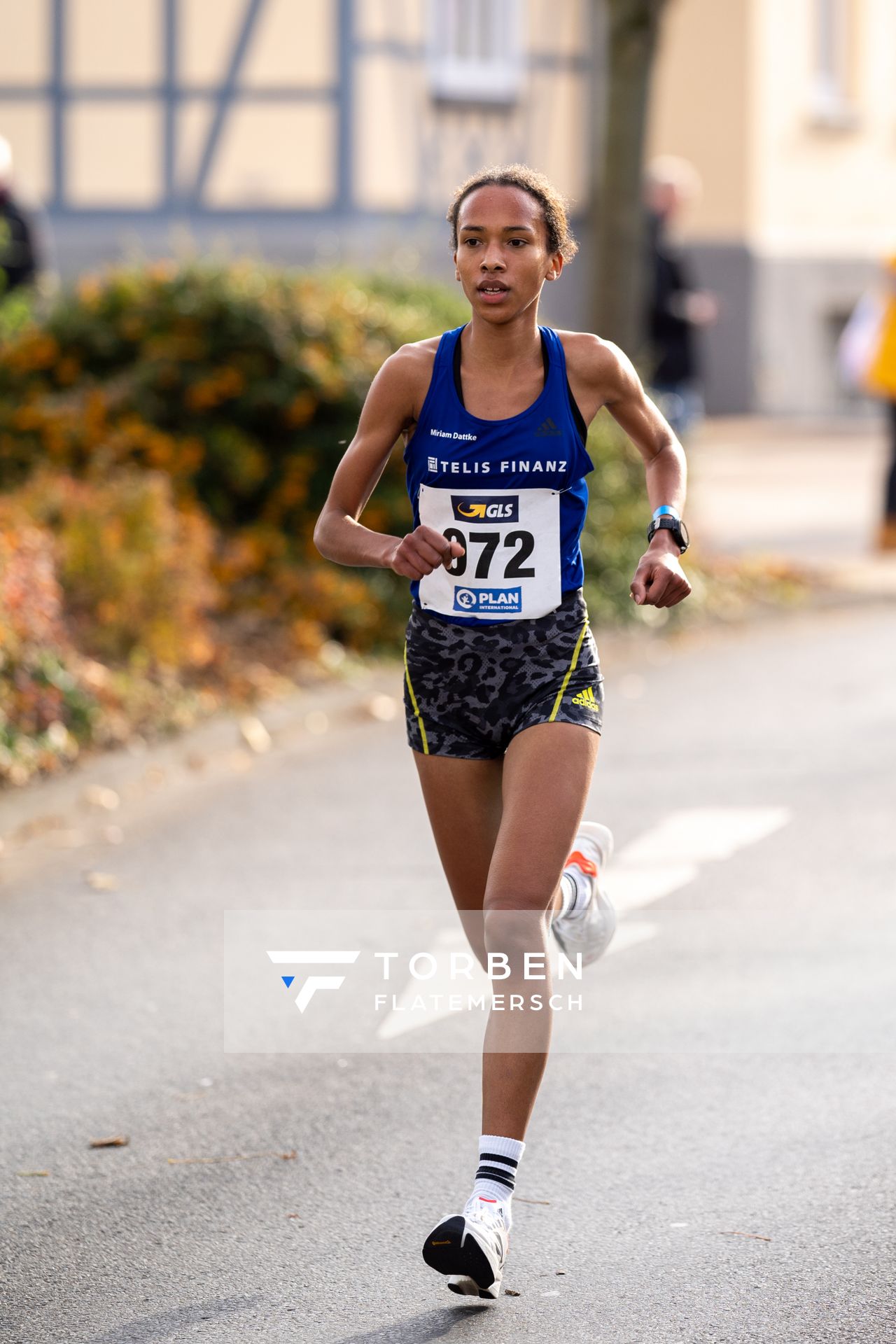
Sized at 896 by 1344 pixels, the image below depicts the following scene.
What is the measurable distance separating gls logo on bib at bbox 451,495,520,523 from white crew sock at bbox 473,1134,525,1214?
115cm

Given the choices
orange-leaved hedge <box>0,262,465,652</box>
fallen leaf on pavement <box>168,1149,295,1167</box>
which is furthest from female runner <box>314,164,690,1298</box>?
orange-leaved hedge <box>0,262,465,652</box>

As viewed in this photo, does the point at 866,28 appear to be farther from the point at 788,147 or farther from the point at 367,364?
the point at 367,364

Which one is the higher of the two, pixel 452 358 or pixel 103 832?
pixel 452 358

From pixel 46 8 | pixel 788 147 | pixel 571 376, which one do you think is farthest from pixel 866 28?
pixel 571 376

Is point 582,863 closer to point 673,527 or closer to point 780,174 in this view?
point 673,527

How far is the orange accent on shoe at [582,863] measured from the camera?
15.1 ft

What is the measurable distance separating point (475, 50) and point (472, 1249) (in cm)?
1919

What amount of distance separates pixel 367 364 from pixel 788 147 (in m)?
14.1

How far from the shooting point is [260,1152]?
4832 mm

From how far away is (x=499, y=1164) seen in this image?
159 inches

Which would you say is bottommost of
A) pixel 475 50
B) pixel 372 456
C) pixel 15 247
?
pixel 15 247

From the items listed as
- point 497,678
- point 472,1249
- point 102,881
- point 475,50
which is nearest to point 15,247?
point 102,881

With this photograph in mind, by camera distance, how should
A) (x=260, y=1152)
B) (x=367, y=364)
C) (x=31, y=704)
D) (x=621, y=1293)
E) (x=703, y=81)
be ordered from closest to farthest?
(x=621, y=1293)
(x=260, y=1152)
(x=31, y=704)
(x=367, y=364)
(x=703, y=81)

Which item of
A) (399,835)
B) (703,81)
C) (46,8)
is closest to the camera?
(399,835)
